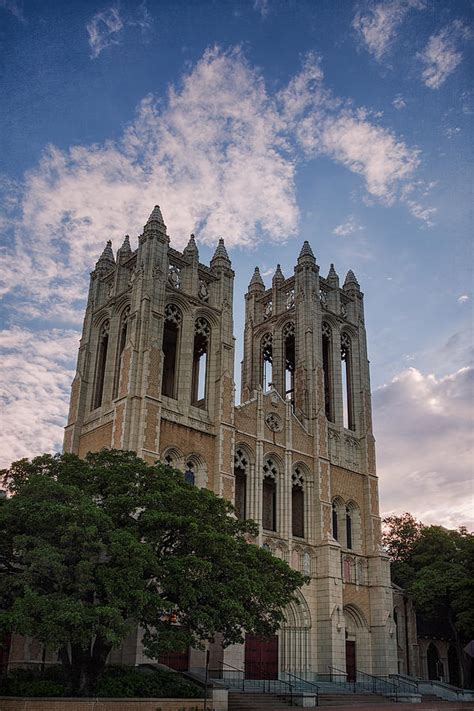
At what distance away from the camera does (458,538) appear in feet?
171

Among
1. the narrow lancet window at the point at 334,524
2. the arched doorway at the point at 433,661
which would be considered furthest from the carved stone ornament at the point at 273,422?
the arched doorway at the point at 433,661

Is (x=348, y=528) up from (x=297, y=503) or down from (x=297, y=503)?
down

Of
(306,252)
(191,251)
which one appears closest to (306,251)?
(306,252)

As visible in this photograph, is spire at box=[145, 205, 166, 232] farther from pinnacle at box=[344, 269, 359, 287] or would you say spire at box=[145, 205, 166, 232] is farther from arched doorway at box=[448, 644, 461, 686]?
arched doorway at box=[448, 644, 461, 686]

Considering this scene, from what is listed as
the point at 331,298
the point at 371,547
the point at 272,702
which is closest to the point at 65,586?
the point at 272,702

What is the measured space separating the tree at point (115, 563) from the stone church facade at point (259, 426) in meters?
7.57

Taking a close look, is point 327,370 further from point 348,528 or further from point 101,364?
Result: point 101,364

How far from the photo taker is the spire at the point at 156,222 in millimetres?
41175

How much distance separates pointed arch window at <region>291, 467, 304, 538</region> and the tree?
46.2ft

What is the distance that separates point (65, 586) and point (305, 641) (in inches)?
807

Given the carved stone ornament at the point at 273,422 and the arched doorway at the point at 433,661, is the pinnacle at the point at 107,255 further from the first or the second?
the arched doorway at the point at 433,661

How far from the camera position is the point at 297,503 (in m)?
42.7

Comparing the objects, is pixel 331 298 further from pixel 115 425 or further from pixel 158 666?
pixel 158 666

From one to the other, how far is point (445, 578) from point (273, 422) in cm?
1740
